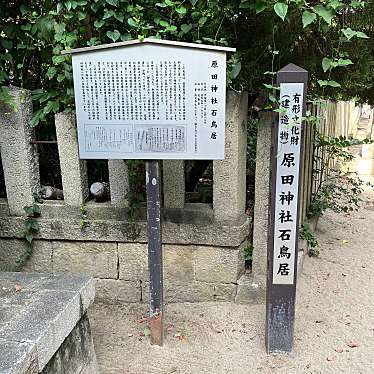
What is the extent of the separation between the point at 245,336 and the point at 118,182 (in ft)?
4.83

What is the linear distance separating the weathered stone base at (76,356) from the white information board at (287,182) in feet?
4.01

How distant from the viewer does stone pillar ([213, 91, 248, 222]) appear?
3.10 m

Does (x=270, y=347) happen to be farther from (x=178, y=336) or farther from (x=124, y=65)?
(x=124, y=65)

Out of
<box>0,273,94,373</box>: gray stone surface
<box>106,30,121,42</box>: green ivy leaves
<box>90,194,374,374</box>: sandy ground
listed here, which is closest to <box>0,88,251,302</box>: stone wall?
<box>90,194,374,374</box>: sandy ground

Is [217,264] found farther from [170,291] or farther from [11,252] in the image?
[11,252]

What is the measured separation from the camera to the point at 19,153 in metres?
3.35

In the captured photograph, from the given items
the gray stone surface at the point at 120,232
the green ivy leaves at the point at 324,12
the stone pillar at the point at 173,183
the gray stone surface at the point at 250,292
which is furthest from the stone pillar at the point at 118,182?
the green ivy leaves at the point at 324,12

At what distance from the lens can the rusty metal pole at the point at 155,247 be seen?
279 cm

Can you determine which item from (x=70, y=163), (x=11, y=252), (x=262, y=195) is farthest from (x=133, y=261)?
(x=262, y=195)

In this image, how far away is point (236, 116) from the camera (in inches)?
122

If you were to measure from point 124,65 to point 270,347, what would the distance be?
6.78ft

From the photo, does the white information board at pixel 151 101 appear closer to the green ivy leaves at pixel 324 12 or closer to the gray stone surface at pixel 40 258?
the green ivy leaves at pixel 324 12

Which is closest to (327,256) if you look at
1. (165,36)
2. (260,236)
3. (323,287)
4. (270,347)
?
(323,287)

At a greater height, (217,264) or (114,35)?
(114,35)
